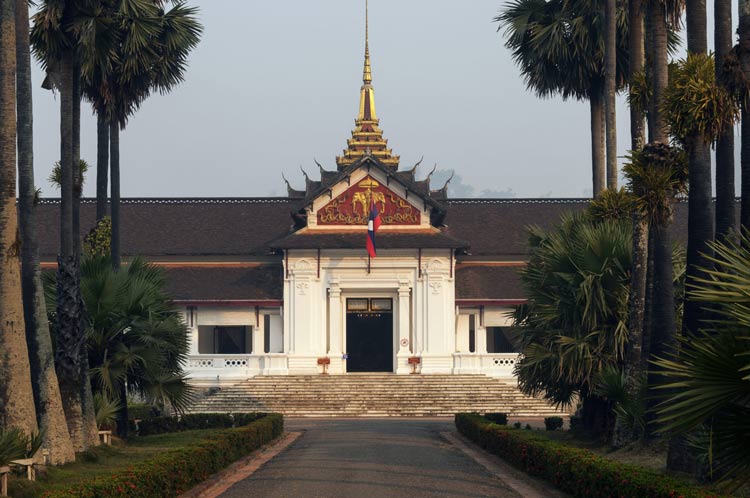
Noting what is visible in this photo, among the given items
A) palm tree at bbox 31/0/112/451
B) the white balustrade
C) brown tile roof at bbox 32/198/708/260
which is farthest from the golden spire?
palm tree at bbox 31/0/112/451

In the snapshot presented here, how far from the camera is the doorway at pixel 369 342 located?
184ft

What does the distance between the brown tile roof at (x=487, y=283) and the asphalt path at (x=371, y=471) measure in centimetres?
→ 2102

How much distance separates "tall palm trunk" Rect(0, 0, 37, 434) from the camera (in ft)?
62.2

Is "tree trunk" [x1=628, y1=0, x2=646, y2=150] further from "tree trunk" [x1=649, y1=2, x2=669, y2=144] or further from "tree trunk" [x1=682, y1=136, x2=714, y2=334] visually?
"tree trunk" [x1=682, y1=136, x2=714, y2=334]

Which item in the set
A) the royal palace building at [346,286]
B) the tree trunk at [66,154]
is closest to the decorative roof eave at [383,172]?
the royal palace building at [346,286]

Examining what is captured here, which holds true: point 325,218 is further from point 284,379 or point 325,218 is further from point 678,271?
point 678,271

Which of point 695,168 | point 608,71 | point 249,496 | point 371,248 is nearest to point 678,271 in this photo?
point 608,71

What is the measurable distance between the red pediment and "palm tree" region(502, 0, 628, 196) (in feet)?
57.4

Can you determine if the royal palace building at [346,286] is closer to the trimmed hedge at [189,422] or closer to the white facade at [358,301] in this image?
the white facade at [358,301]

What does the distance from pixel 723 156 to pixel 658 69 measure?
15.7 feet

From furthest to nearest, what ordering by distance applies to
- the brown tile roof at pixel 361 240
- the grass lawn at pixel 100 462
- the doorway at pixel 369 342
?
the doorway at pixel 369 342 < the brown tile roof at pixel 361 240 < the grass lawn at pixel 100 462

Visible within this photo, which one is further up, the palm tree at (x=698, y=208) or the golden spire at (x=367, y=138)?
the golden spire at (x=367, y=138)

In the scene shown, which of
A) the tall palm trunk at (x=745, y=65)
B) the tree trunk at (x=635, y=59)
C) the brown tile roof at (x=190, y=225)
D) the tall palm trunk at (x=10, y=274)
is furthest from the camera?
the brown tile roof at (x=190, y=225)

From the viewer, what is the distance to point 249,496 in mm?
18250
